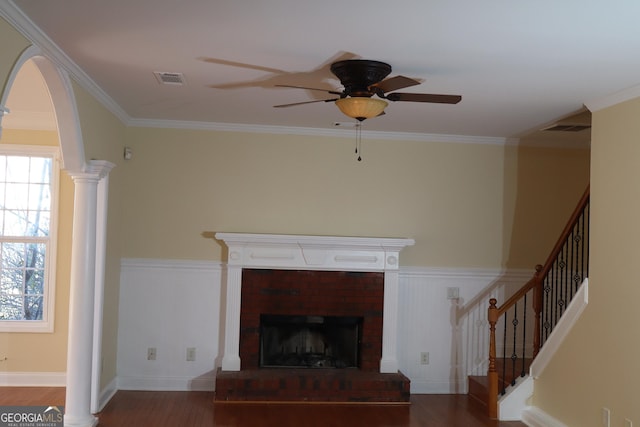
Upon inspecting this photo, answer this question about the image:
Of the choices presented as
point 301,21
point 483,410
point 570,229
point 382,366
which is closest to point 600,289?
point 570,229

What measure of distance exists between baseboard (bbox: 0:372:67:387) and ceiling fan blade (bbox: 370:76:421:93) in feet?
14.9

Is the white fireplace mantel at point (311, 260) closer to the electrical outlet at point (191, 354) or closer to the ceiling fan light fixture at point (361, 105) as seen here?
the electrical outlet at point (191, 354)

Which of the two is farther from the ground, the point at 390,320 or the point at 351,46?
the point at 351,46

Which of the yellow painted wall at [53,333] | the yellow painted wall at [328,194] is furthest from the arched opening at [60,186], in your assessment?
the yellow painted wall at [328,194]

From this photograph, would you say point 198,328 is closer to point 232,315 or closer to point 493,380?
point 232,315

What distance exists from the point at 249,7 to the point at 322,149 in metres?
3.60

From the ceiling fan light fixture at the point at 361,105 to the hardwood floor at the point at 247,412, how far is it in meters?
2.74

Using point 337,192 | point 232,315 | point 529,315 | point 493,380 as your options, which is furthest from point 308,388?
point 529,315

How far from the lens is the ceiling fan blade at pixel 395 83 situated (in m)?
3.70

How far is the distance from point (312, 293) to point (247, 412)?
136 cm

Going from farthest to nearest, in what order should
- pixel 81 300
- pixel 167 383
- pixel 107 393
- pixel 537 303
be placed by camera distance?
pixel 167 383 → pixel 107 393 → pixel 537 303 → pixel 81 300

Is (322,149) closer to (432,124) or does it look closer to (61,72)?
(432,124)

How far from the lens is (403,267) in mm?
6746

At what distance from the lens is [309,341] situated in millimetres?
6691
